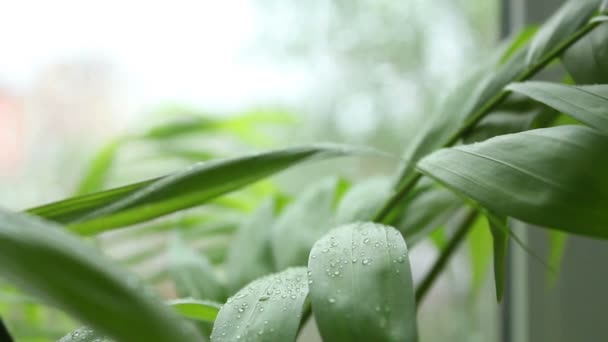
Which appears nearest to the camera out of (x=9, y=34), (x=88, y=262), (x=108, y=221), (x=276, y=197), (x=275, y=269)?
(x=88, y=262)

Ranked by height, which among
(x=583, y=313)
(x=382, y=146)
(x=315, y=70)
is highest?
(x=315, y=70)

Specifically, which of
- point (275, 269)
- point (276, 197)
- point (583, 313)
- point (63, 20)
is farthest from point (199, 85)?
point (583, 313)

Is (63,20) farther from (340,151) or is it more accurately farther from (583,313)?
(583,313)

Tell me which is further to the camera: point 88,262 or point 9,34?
point 9,34

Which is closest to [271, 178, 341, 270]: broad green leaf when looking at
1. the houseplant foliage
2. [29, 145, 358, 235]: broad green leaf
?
the houseplant foliage

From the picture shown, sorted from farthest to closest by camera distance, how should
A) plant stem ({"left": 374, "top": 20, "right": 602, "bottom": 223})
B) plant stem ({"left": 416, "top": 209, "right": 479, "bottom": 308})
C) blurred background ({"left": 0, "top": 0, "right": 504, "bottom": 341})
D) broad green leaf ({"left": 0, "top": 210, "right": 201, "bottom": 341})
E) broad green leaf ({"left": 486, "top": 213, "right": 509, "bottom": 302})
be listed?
1. blurred background ({"left": 0, "top": 0, "right": 504, "bottom": 341})
2. plant stem ({"left": 416, "top": 209, "right": 479, "bottom": 308})
3. plant stem ({"left": 374, "top": 20, "right": 602, "bottom": 223})
4. broad green leaf ({"left": 486, "top": 213, "right": 509, "bottom": 302})
5. broad green leaf ({"left": 0, "top": 210, "right": 201, "bottom": 341})

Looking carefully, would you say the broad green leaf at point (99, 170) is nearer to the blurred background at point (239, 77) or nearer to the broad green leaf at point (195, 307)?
the blurred background at point (239, 77)

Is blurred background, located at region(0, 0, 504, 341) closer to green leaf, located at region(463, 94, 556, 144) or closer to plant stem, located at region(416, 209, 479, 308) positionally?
plant stem, located at region(416, 209, 479, 308)
